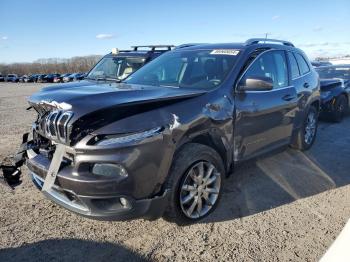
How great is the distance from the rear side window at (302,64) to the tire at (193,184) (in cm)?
284

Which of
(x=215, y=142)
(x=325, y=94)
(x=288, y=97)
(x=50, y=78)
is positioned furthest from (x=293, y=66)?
(x=50, y=78)

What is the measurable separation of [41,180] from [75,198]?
0.61 metres

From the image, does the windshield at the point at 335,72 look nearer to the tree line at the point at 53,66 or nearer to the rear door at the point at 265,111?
the rear door at the point at 265,111

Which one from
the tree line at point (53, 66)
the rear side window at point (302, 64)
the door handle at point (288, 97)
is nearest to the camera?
the door handle at point (288, 97)

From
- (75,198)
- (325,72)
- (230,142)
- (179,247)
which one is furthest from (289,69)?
(325,72)

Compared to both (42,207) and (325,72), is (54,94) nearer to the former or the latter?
(42,207)

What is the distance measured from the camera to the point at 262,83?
4.19 m

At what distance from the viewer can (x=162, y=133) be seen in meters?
3.32

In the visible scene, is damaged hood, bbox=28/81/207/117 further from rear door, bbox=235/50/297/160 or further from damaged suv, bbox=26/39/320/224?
rear door, bbox=235/50/297/160

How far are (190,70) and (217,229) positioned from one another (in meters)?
2.03

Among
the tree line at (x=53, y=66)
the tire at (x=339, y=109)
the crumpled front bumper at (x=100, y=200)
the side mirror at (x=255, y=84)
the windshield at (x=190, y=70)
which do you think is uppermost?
the windshield at (x=190, y=70)

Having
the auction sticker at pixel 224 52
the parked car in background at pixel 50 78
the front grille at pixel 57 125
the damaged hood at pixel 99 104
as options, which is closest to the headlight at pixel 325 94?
the auction sticker at pixel 224 52

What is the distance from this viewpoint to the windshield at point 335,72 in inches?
425

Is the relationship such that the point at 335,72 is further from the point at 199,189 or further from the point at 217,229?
the point at 217,229
